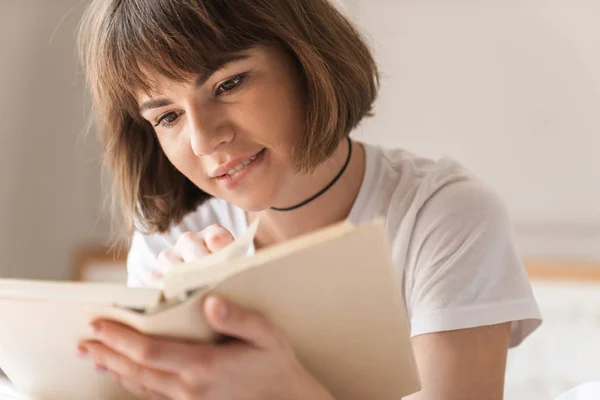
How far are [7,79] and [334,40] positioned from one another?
1.51 meters

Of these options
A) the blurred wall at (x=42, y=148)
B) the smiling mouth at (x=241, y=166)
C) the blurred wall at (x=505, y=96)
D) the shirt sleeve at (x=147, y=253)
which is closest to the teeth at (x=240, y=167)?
the smiling mouth at (x=241, y=166)

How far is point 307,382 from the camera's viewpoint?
2.23 ft

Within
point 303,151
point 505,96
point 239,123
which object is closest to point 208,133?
point 239,123

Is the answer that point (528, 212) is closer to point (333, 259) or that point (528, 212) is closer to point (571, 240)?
point (571, 240)

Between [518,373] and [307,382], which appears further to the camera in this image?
[518,373]

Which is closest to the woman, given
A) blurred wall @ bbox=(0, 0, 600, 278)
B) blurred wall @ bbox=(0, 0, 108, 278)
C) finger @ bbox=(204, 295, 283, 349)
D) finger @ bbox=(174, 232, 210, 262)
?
finger @ bbox=(174, 232, 210, 262)

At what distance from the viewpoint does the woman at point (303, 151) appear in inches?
34.8

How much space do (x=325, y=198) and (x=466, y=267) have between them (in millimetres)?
262

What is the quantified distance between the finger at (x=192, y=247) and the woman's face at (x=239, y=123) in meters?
0.11

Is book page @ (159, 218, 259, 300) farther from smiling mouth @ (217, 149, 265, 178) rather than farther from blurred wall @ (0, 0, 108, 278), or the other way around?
blurred wall @ (0, 0, 108, 278)

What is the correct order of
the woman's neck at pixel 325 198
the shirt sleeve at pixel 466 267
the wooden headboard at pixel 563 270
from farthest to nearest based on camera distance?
the wooden headboard at pixel 563 270, the woman's neck at pixel 325 198, the shirt sleeve at pixel 466 267

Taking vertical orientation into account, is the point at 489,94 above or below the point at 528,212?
above

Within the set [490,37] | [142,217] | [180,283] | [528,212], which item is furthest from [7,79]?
[180,283]

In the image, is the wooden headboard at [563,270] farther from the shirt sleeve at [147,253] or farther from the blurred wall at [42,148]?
the blurred wall at [42,148]
